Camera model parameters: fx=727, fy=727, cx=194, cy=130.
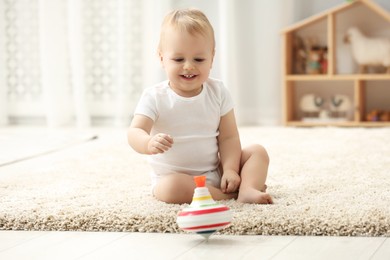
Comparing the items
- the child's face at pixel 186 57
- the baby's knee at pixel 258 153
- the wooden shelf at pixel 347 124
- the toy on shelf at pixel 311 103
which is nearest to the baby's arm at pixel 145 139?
the child's face at pixel 186 57

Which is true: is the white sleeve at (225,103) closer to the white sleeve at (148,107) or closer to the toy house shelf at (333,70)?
the white sleeve at (148,107)

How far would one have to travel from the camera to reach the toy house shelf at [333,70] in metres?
3.04

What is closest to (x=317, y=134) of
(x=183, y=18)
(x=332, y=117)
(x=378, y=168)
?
(x=332, y=117)

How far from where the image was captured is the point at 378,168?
70.6 inches

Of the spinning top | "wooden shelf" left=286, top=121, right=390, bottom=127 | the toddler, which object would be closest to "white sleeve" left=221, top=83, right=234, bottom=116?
the toddler

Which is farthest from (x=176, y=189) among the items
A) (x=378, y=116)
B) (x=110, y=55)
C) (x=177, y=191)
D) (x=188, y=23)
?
(x=110, y=55)

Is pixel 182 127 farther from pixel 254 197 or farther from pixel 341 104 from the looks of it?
pixel 341 104

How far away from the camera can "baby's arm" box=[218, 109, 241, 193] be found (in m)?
1.45

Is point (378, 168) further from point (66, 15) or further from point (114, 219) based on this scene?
point (66, 15)

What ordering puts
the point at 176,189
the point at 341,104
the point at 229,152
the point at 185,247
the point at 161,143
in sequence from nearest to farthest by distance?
the point at 185,247 → the point at 161,143 → the point at 176,189 → the point at 229,152 → the point at 341,104

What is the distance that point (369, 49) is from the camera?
9.96ft

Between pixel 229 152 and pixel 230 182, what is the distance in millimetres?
93

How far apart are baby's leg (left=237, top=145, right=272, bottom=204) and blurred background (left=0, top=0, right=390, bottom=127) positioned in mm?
1696

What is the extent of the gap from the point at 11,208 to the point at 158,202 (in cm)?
28
